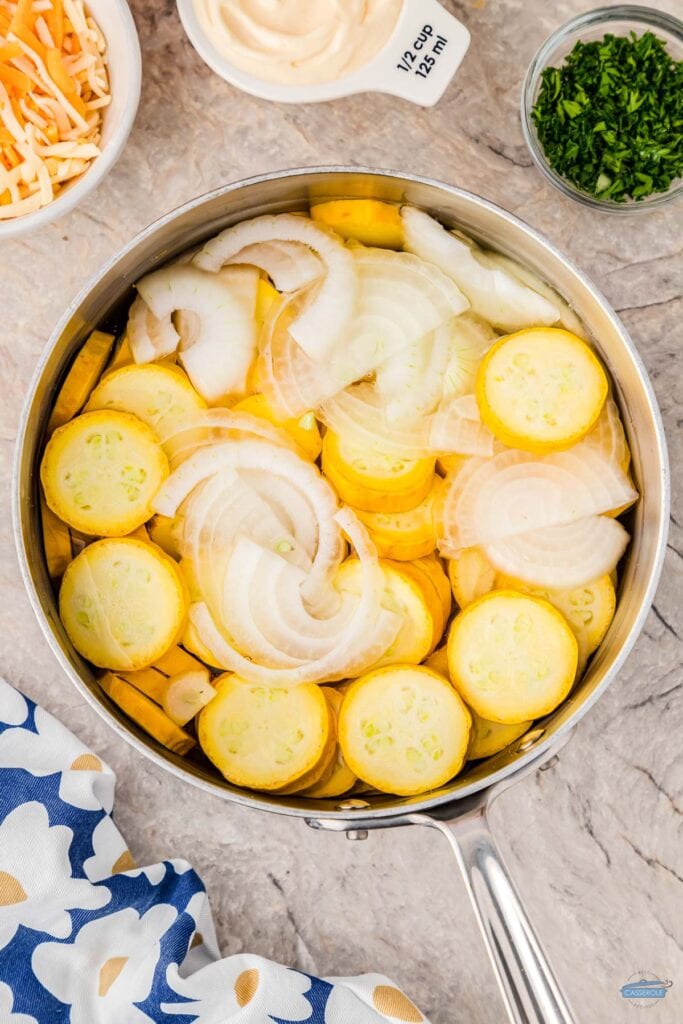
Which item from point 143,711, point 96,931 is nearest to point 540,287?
point 143,711

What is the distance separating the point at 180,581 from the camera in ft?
3.08

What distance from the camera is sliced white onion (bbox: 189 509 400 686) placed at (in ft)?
3.08

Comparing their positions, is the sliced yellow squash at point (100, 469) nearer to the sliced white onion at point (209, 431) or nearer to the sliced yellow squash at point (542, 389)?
the sliced white onion at point (209, 431)

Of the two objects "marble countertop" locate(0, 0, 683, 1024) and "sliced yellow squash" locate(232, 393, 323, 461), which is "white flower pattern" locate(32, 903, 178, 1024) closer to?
"marble countertop" locate(0, 0, 683, 1024)

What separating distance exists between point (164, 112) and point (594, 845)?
96cm

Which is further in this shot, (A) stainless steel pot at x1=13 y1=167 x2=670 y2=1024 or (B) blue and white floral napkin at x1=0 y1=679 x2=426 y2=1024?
(B) blue and white floral napkin at x1=0 y1=679 x2=426 y2=1024

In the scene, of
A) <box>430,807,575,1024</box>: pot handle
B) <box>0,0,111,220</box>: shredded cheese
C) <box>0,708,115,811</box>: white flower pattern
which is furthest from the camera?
<box>0,708,115,811</box>: white flower pattern

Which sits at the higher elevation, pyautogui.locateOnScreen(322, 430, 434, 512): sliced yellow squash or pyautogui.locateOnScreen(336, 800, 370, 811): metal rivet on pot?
pyautogui.locateOnScreen(322, 430, 434, 512): sliced yellow squash

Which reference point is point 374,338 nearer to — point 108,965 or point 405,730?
point 405,730

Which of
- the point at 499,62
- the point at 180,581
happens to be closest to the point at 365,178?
the point at 499,62

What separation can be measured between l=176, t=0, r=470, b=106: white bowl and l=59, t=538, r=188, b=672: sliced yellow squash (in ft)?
1.56

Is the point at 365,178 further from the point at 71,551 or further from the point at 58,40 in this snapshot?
the point at 71,551

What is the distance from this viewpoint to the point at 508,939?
81 centimetres
